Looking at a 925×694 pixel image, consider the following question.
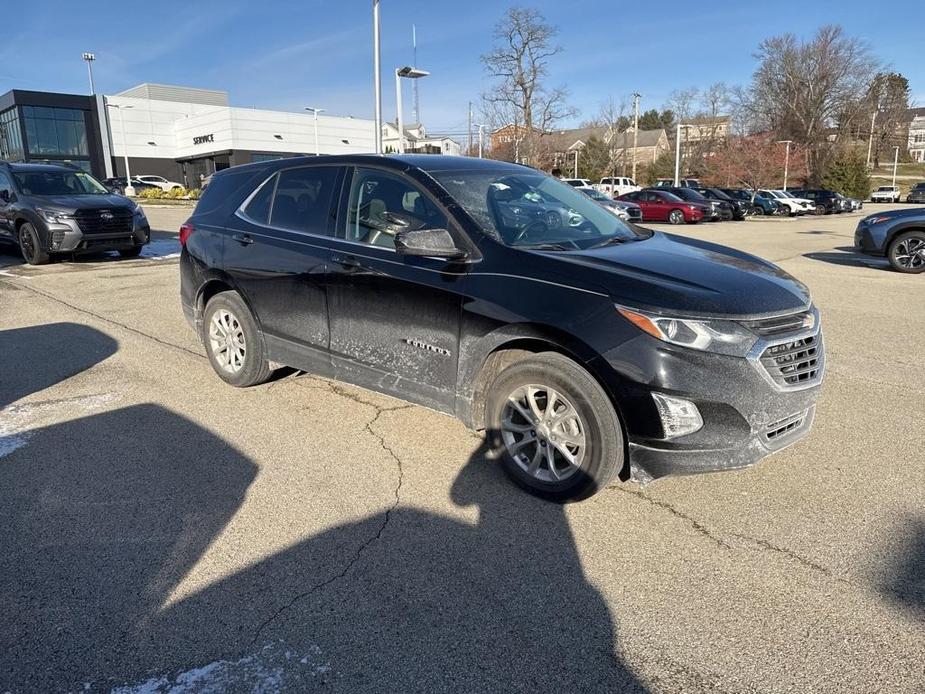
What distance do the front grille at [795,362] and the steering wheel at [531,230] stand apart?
1.47 meters

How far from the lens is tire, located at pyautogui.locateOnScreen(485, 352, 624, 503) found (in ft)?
10.7

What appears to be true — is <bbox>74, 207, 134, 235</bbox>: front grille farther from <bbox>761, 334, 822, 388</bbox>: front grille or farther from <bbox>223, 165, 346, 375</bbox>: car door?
<bbox>761, 334, 822, 388</bbox>: front grille

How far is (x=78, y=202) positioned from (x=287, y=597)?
11685mm

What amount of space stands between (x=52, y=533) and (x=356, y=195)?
2.61 m

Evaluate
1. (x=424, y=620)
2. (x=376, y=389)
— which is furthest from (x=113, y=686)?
(x=376, y=389)

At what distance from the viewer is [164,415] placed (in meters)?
4.86

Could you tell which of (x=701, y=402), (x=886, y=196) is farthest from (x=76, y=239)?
(x=886, y=196)

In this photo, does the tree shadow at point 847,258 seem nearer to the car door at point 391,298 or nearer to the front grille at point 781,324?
the front grille at point 781,324

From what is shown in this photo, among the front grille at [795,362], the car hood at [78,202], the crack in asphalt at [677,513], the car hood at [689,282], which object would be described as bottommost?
the crack in asphalt at [677,513]

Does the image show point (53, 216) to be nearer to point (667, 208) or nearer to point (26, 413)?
point (26, 413)

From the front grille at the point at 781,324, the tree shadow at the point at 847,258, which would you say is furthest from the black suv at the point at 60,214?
the tree shadow at the point at 847,258

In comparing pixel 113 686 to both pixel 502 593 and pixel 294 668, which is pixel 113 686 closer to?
pixel 294 668

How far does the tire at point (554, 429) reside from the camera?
10.7ft

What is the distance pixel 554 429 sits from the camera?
3453mm
